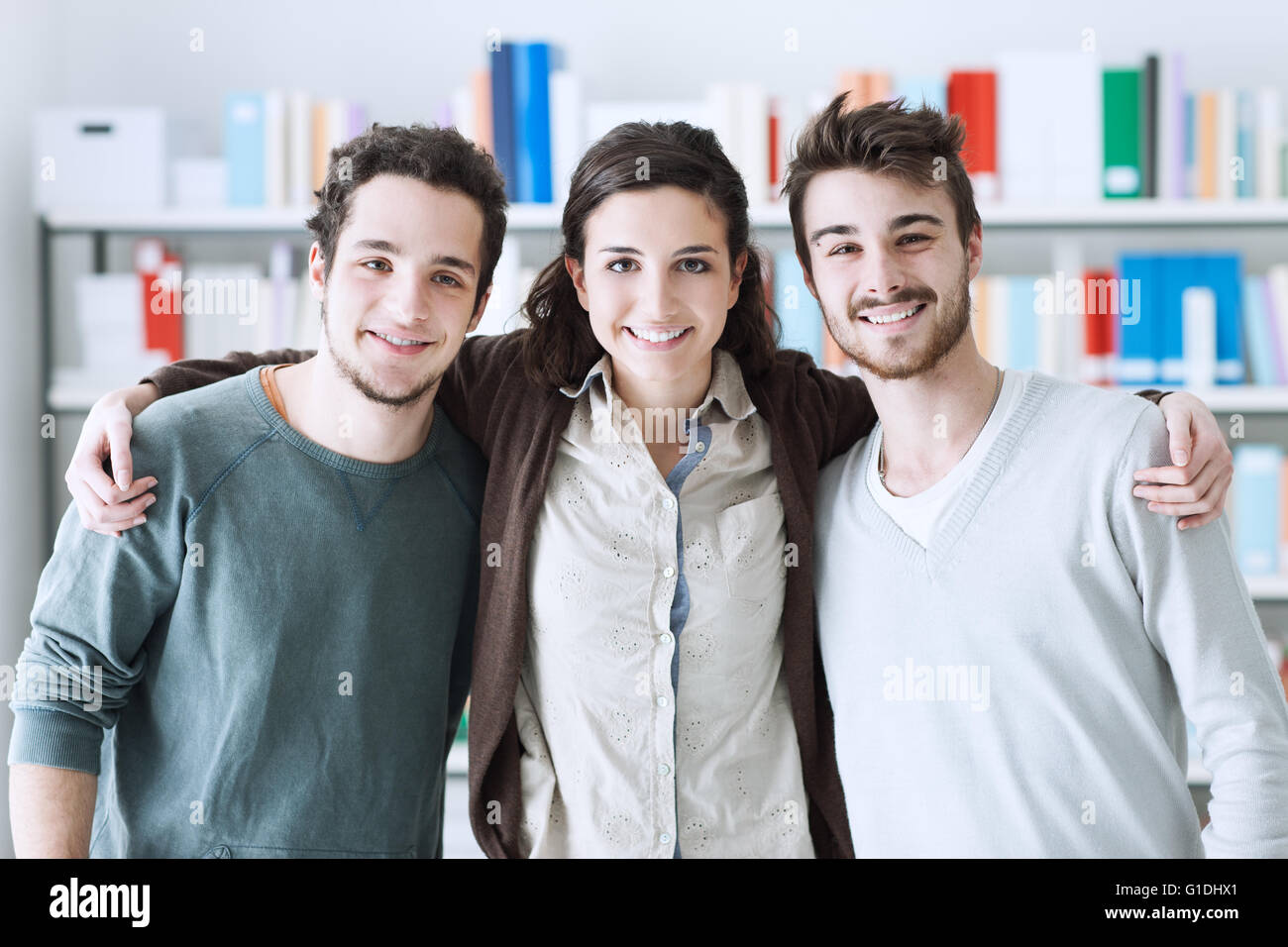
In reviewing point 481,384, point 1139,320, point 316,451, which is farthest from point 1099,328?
point 316,451

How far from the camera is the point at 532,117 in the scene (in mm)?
2412

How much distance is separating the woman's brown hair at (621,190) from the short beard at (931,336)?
0.56ft

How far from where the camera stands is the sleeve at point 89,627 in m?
1.25

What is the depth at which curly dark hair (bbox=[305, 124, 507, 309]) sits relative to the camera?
1360 mm

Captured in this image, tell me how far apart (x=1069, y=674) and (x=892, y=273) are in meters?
0.54

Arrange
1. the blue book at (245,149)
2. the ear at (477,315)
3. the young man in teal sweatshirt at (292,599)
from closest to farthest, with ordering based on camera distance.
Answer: the young man in teal sweatshirt at (292,599) < the ear at (477,315) < the blue book at (245,149)

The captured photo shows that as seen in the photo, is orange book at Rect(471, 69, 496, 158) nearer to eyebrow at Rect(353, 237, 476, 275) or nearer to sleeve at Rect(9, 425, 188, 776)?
eyebrow at Rect(353, 237, 476, 275)

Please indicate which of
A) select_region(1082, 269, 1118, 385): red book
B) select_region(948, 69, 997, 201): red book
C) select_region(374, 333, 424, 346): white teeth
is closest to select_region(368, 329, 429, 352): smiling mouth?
select_region(374, 333, 424, 346): white teeth

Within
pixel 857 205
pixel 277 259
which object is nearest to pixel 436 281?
pixel 857 205

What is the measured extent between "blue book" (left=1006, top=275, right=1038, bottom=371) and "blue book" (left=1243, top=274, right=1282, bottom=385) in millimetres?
495

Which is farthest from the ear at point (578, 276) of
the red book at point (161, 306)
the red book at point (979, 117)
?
the red book at point (161, 306)

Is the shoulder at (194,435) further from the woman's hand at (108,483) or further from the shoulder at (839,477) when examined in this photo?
the shoulder at (839,477)

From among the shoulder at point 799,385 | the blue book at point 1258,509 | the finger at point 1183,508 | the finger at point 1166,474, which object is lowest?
the blue book at point 1258,509

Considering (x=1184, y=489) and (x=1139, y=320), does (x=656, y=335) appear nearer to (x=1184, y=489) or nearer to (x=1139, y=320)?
(x=1184, y=489)
